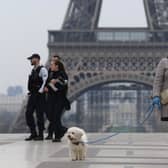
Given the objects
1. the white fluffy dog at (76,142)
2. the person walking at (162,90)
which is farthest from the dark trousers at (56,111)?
the person walking at (162,90)

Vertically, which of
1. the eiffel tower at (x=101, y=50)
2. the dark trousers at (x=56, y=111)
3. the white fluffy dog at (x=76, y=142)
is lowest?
the white fluffy dog at (x=76, y=142)

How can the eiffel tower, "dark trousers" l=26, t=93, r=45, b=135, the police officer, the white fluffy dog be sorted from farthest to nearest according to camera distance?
the eiffel tower
"dark trousers" l=26, t=93, r=45, b=135
the police officer
the white fluffy dog

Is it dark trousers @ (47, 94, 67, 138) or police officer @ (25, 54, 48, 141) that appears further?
police officer @ (25, 54, 48, 141)

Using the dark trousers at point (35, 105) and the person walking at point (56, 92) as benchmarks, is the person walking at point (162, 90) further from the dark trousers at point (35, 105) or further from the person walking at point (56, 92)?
the dark trousers at point (35, 105)

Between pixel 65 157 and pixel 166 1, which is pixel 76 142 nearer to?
pixel 65 157

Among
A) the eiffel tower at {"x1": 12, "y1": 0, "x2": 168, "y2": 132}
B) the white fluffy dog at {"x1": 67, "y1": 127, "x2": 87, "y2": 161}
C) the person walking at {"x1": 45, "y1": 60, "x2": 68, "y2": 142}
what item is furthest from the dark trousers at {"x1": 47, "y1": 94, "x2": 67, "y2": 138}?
the eiffel tower at {"x1": 12, "y1": 0, "x2": 168, "y2": 132}

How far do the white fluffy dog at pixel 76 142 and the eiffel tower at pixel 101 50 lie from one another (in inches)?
1605

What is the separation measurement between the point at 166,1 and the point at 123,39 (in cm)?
575

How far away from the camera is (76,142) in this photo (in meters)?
7.48

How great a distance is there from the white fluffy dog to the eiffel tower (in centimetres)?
4077

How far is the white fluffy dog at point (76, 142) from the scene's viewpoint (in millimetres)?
7437

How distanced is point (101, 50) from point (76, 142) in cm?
4421

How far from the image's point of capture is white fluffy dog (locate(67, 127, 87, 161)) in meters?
7.44

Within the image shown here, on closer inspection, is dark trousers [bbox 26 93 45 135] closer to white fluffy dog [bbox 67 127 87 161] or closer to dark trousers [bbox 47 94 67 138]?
dark trousers [bbox 47 94 67 138]
